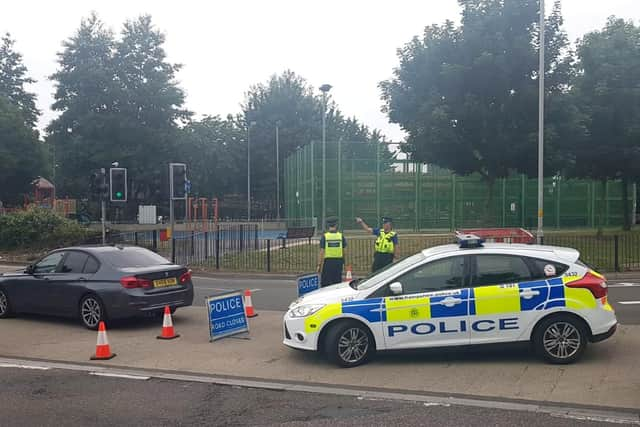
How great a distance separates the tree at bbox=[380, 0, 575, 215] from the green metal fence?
12.3m

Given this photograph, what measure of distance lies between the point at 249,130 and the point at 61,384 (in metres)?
56.9

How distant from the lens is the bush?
94.9 feet

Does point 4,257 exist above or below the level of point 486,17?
below

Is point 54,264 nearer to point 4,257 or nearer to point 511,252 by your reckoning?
point 511,252

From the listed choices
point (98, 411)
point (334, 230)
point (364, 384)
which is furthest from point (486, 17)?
point (98, 411)

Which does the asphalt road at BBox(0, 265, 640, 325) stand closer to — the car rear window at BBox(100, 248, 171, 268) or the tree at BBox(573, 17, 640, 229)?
the car rear window at BBox(100, 248, 171, 268)

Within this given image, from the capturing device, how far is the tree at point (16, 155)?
5241 centimetres

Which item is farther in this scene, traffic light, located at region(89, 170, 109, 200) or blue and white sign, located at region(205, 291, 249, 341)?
traffic light, located at region(89, 170, 109, 200)

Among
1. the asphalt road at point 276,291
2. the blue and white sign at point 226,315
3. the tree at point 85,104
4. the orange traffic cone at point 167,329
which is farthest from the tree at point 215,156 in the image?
the blue and white sign at point 226,315

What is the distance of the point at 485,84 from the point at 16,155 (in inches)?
1662

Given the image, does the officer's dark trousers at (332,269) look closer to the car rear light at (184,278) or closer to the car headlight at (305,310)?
the car rear light at (184,278)

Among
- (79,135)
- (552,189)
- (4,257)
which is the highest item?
(79,135)

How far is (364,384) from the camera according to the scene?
281 inches

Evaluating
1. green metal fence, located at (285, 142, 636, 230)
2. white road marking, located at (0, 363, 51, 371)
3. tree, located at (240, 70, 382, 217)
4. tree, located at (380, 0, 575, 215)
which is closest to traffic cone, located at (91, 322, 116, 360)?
white road marking, located at (0, 363, 51, 371)
